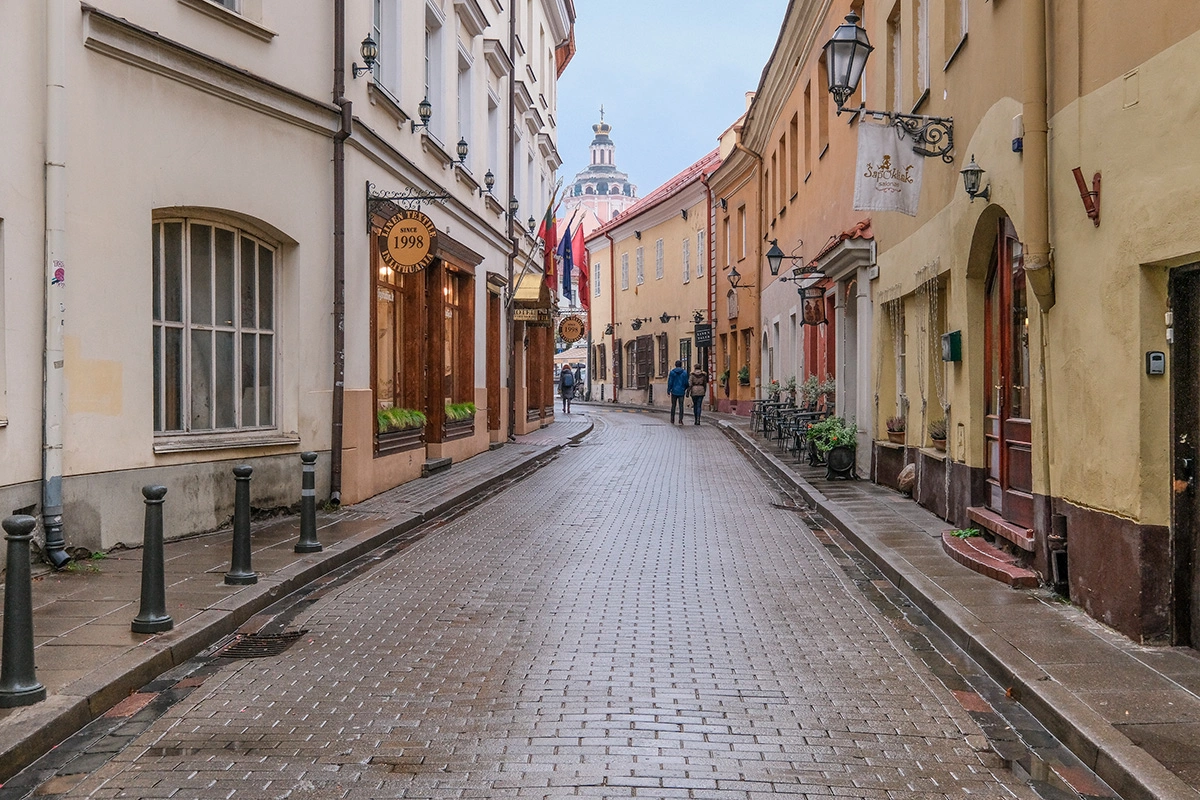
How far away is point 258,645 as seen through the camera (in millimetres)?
6391

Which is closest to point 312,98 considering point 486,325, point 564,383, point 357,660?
point 357,660

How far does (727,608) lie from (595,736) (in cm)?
284

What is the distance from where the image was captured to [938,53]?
11133mm

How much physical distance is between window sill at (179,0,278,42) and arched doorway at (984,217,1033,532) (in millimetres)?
7095

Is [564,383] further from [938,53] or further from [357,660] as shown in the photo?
[357,660]

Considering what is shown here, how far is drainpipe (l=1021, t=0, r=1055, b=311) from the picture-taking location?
7.20m

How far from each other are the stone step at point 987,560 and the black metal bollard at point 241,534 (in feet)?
17.1

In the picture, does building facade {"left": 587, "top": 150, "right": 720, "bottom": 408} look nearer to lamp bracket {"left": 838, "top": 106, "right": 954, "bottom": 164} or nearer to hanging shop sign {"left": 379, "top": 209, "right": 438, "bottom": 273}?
hanging shop sign {"left": 379, "top": 209, "right": 438, "bottom": 273}

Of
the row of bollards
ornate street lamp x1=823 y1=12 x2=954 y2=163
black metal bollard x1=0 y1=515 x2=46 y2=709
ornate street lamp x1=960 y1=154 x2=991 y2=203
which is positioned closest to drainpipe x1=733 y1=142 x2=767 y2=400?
ornate street lamp x1=823 y1=12 x2=954 y2=163

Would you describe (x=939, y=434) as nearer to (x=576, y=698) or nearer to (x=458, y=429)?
(x=576, y=698)

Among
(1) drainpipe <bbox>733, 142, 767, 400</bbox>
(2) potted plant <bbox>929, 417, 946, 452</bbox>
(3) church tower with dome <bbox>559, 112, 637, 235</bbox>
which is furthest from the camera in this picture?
(3) church tower with dome <bbox>559, 112, 637, 235</bbox>

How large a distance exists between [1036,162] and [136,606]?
6.51 m

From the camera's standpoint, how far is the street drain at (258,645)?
6.18 meters

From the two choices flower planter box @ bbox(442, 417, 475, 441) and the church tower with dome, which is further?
the church tower with dome
